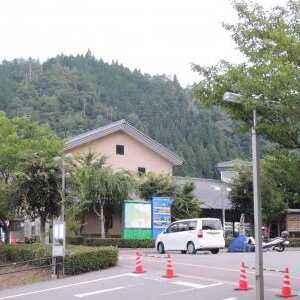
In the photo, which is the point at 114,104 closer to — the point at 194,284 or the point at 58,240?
the point at 58,240

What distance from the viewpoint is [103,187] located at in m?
37.0

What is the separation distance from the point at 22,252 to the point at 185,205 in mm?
16975

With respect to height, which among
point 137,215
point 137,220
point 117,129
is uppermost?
point 117,129

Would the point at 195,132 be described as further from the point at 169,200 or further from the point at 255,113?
the point at 255,113

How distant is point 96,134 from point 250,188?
12.1 meters

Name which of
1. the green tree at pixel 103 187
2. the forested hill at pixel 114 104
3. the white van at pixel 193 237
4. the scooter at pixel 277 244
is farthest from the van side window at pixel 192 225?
the forested hill at pixel 114 104

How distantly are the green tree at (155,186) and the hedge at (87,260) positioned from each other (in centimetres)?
1847

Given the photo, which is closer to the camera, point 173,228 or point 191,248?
point 191,248

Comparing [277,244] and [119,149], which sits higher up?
[119,149]

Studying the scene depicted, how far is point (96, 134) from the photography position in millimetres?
45406

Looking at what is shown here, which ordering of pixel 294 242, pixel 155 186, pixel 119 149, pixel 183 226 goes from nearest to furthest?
pixel 183 226, pixel 294 242, pixel 155 186, pixel 119 149

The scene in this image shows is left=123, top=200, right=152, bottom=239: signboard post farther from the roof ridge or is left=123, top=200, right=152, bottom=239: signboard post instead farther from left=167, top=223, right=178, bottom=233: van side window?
the roof ridge

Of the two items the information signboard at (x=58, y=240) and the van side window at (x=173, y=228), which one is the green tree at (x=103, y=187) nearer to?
the van side window at (x=173, y=228)

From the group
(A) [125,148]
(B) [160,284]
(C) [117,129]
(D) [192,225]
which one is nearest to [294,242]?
(D) [192,225]
